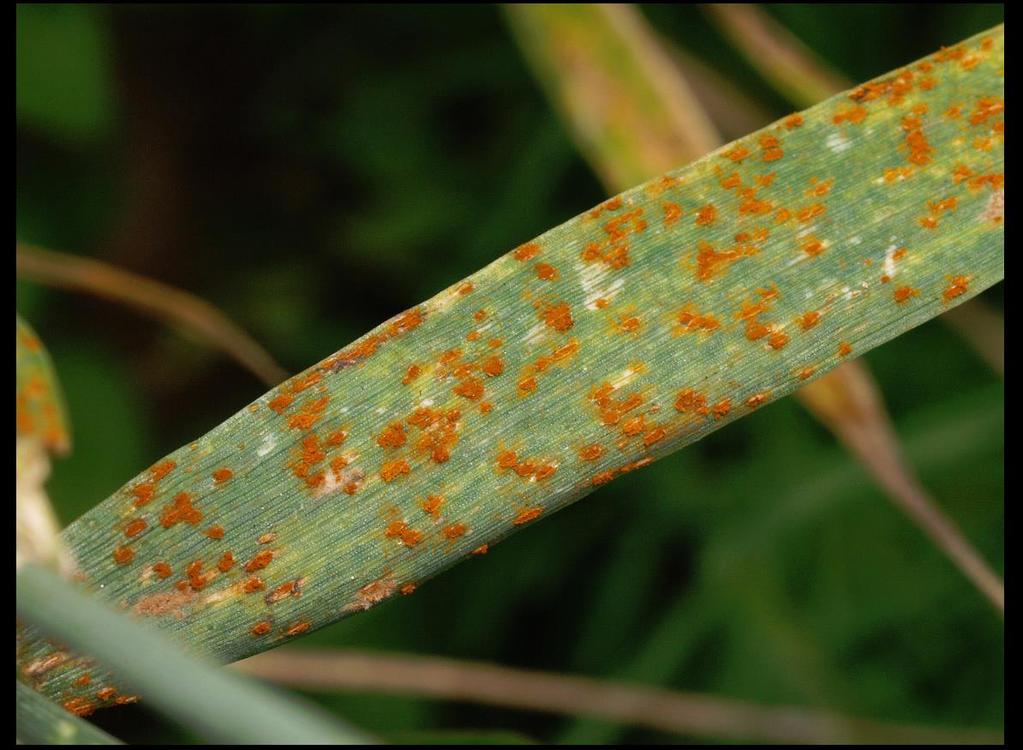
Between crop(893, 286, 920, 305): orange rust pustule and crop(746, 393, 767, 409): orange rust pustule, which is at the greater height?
crop(893, 286, 920, 305): orange rust pustule

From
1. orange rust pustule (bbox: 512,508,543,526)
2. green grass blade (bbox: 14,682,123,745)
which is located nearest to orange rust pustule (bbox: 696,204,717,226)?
orange rust pustule (bbox: 512,508,543,526)

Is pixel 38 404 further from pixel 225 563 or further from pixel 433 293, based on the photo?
pixel 433 293

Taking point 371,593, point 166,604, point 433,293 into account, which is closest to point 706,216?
point 371,593

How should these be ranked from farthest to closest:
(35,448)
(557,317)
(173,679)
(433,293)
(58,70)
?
1. (433,293)
2. (58,70)
3. (557,317)
4. (35,448)
5. (173,679)


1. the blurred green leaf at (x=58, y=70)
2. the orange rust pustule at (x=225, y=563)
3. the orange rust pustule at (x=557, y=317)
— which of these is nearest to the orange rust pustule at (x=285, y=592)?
the orange rust pustule at (x=225, y=563)

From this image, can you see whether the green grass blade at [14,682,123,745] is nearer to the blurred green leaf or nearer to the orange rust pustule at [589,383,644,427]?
the orange rust pustule at [589,383,644,427]

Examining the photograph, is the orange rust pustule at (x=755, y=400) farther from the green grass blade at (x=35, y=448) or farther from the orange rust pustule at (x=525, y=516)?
the green grass blade at (x=35, y=448)

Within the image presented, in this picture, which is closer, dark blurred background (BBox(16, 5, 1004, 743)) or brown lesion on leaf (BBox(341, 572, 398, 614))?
brown lesion on leaf (BBox(341, 572, 398, 614))
